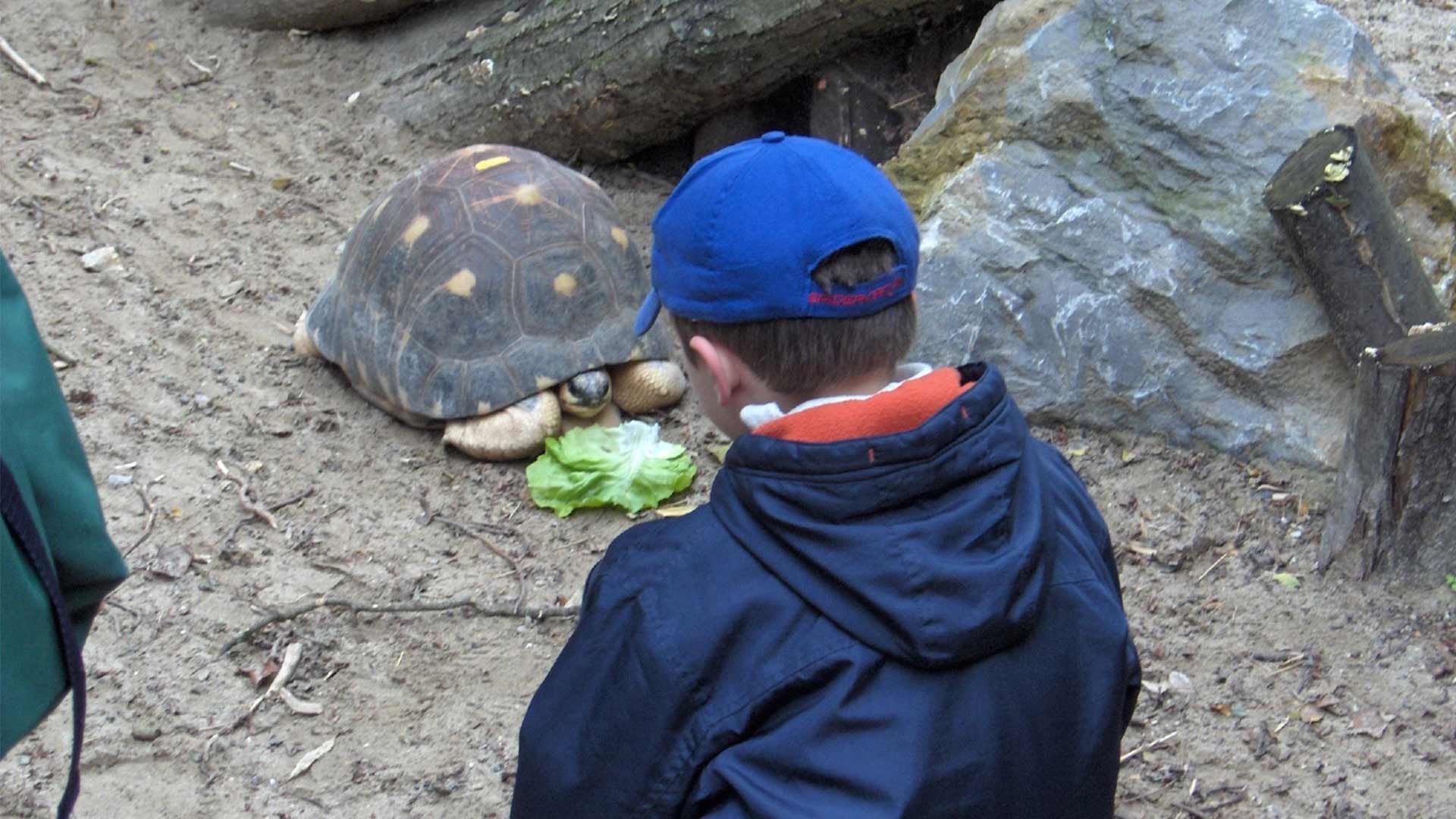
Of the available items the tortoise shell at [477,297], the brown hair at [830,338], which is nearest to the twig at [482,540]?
the tortoise shell at [477,297]

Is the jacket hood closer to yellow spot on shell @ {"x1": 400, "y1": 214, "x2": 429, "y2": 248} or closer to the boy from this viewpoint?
the boy

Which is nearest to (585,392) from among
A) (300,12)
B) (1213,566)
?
(1213,566)

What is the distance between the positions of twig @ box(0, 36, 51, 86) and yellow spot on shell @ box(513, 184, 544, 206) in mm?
2999

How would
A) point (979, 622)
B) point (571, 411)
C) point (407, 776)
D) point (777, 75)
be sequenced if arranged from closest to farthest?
point (979, 622) → point (407, 776) → point (571, 411) → point (777, 75)

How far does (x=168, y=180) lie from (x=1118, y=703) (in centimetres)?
533

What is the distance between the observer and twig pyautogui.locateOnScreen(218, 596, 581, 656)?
3.55m

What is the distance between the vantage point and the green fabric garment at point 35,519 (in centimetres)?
146

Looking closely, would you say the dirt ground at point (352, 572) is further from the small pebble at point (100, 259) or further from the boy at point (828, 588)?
the boy at point (828, 588)

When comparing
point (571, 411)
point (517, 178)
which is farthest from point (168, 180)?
point (571, 411)

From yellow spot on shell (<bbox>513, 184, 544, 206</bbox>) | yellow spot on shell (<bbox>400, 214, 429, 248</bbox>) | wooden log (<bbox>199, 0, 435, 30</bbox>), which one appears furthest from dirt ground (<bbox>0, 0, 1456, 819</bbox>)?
wooden log (<bbox>199, 0, 435, 30</bbox>)

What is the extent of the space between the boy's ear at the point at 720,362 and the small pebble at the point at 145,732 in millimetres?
2165

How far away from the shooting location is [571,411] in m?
4.78

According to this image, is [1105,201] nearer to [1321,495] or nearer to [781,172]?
[1321,495]

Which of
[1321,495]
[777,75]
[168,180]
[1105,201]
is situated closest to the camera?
[1321,495]
